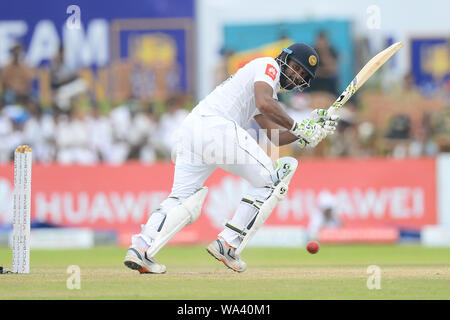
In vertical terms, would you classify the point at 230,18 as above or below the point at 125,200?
above

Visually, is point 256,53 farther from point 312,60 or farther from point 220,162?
point 220,162

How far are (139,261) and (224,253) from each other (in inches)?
28.3

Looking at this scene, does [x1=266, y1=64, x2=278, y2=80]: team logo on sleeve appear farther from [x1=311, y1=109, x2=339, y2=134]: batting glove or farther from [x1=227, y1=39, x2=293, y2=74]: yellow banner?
[x1=227, y1=39, x2=293, y2=74]: yellow banner

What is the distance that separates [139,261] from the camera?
7066 mm

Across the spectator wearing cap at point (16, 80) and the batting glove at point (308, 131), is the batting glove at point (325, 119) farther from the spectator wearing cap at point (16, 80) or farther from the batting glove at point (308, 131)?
the spectator wearing cap at point (16, 80)

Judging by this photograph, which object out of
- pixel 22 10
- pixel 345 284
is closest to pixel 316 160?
pixel 22 10

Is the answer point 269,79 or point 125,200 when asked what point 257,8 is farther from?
point 269,79

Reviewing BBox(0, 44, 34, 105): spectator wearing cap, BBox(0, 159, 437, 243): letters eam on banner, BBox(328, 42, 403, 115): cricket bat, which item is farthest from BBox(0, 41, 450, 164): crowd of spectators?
BBox(328, 42, 403, 115): cricket bat

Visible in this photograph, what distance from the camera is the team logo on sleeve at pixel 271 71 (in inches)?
284

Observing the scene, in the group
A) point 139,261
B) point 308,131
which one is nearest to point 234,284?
point 139,261

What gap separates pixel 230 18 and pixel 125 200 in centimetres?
475

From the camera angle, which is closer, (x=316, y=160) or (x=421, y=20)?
(x=316, y=160)

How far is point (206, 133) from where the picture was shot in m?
7.20

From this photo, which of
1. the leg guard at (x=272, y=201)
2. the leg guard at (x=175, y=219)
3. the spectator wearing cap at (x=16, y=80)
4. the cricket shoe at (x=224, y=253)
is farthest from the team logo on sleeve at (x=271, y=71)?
the spectator wearing cap at (x=16, y=80)
